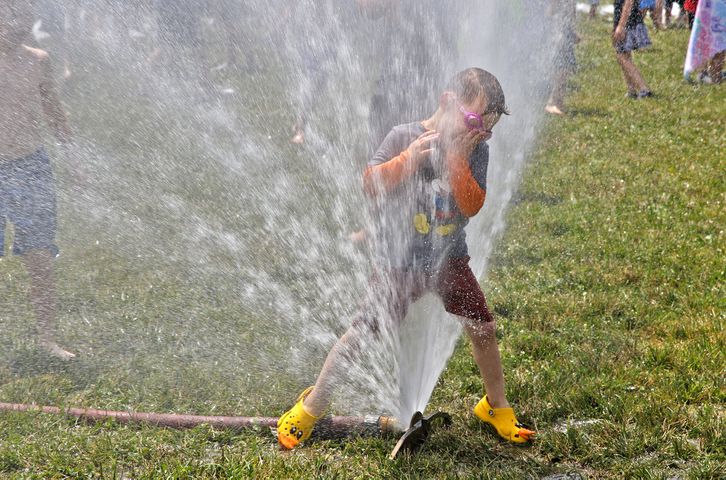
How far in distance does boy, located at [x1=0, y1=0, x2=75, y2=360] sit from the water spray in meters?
0.78

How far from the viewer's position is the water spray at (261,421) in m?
3.50

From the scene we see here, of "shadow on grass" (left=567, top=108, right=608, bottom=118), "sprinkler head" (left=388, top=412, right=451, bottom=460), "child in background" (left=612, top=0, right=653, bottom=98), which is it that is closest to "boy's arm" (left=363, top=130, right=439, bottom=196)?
"sprinkler head" (left=388, top=412, right=451, bottom=460)

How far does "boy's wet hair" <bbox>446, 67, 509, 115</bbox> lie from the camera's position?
343 centimetres

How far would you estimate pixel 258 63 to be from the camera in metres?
13.5

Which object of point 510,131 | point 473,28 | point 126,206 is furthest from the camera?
point 510,131

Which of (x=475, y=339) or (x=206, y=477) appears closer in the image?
(x=206, y=477)

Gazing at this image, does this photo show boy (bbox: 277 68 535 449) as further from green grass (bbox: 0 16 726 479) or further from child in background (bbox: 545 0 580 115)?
child in background (bbox: 545 0 580 115)

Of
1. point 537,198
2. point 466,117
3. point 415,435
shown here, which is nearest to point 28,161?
point 466,117

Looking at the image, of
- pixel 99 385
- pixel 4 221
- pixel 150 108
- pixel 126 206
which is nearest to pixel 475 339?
pixel 99 385

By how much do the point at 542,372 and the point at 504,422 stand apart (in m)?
0.56

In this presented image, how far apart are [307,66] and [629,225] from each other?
4884mm

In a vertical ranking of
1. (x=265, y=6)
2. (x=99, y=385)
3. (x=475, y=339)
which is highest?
(x=265, y=6)

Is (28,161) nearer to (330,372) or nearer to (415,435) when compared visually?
(330,372)

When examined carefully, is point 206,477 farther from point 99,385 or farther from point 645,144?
point 645,144
